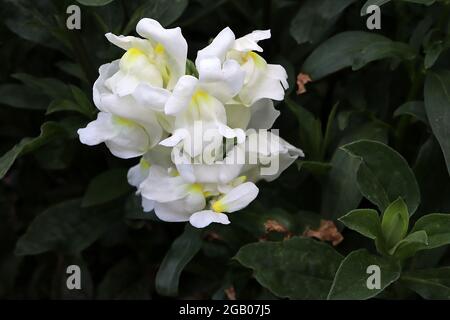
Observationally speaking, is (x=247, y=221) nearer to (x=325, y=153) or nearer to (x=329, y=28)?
(x=325, y=153)

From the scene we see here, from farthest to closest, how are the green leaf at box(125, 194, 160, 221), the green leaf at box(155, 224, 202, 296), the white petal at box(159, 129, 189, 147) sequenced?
the green leaf at box(125, 194, 160, 221) → the green leaf at box(155, 224, 202, 296) → the white petal at box(159, 129, 189, 147)

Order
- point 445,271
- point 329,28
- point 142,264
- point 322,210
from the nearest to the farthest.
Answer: point 445,271
point 322,210
point 329,28
point 142,264

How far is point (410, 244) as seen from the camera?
118cm

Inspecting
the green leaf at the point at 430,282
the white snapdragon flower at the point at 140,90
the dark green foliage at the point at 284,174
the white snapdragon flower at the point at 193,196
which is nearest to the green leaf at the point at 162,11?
the dark green foliage at the point at 284,174

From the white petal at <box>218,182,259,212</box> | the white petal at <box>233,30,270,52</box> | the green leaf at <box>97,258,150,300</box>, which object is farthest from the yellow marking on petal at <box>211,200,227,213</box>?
the green leaf at <box>97,258,150,300</box>

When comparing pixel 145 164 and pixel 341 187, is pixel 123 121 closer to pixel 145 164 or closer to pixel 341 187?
pixel 145 164

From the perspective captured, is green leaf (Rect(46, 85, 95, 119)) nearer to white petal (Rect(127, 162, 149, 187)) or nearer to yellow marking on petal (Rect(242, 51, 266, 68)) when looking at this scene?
white petal (Rect(127, 162, 149, 187))

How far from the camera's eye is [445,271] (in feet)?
4.06

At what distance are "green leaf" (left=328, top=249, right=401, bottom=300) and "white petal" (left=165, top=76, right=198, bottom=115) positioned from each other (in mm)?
343

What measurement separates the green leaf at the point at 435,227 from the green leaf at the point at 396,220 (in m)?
0.03

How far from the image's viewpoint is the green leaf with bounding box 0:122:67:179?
4.05ft

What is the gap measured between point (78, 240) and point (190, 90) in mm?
526

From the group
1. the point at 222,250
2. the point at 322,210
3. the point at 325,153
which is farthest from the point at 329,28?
the point at 222,250

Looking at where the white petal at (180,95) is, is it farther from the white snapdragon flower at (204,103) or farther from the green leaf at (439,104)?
the green leaf at (439,104)
